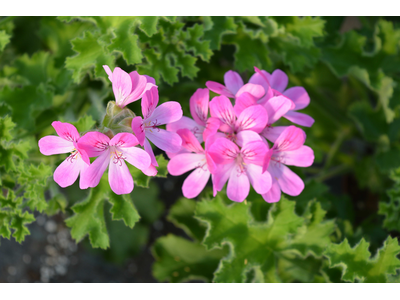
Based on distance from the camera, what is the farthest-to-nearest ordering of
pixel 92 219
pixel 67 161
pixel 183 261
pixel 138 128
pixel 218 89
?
1. pixel 183 261
2. pixel 92 219
3. pixel 218 89
4. pixel 67 161
5. pixel 138 128

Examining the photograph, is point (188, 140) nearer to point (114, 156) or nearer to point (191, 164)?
point (191, 164)

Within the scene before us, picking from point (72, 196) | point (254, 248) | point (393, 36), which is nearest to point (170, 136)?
point (254, 248)

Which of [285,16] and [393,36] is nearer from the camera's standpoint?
[285,16]

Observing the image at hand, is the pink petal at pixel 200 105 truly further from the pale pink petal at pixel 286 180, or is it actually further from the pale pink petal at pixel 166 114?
the pale pink petal at pixel 286 180

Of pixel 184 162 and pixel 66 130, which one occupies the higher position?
pixel 66 130

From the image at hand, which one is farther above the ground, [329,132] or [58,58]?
[58,58]

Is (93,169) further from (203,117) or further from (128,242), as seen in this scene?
(128,242)

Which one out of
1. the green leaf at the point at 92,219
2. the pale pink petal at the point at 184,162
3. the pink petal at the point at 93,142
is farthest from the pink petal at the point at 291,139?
the green leaf at the point at 92,219

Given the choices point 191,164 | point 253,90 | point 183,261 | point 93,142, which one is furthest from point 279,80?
point 183,261
